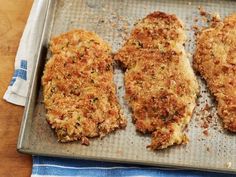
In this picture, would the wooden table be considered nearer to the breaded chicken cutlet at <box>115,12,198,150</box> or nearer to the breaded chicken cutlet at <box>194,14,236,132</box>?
the breaded chicken cutlet at <box>115,12,198,150</box>

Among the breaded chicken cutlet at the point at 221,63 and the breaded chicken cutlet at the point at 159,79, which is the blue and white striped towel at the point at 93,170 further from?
the breaded chicken cutlet at the point at 221,63

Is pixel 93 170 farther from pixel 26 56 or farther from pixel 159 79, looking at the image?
pixel 26 56

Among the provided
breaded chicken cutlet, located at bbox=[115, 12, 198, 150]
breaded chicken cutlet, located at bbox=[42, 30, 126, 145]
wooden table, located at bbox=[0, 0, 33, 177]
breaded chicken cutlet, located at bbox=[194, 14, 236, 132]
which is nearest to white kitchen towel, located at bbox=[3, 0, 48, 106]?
wooden table, located at bbox=[0, 0, 33, 177]

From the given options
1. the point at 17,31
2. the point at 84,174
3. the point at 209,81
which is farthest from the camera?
the point at 17,31

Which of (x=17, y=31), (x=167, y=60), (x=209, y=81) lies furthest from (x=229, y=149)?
(x=17, y=31)

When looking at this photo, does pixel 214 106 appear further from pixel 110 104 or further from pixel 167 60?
pixel 110 104
